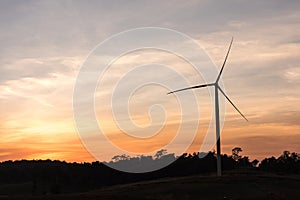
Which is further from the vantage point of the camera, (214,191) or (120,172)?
(120,172)

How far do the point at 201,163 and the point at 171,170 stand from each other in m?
10.2

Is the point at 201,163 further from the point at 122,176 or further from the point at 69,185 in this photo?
the point at 69,185

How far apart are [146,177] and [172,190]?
8241 centimetres

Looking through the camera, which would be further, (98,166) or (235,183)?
(98,166)

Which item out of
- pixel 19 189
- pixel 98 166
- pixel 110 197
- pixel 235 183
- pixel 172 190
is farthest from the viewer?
pixel 98 166

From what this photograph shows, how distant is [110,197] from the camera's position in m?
85.2

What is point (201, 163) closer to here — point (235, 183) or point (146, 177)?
point (146, 177)

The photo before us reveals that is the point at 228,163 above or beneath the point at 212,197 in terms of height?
above

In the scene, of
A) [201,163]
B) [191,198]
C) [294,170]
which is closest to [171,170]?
[201,163]

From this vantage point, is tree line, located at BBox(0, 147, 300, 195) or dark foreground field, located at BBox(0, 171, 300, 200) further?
tree line, located at BBox(0, 147, 300, 195)

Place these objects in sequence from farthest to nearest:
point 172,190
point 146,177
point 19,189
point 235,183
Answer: point 146,177 → point 19,189 → point 235,183 → point 172,190

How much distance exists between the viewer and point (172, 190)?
9175cm

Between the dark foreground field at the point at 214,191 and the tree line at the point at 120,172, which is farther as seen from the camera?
the tree line at the point at 120,172

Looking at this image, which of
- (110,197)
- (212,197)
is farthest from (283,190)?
(110,197)
